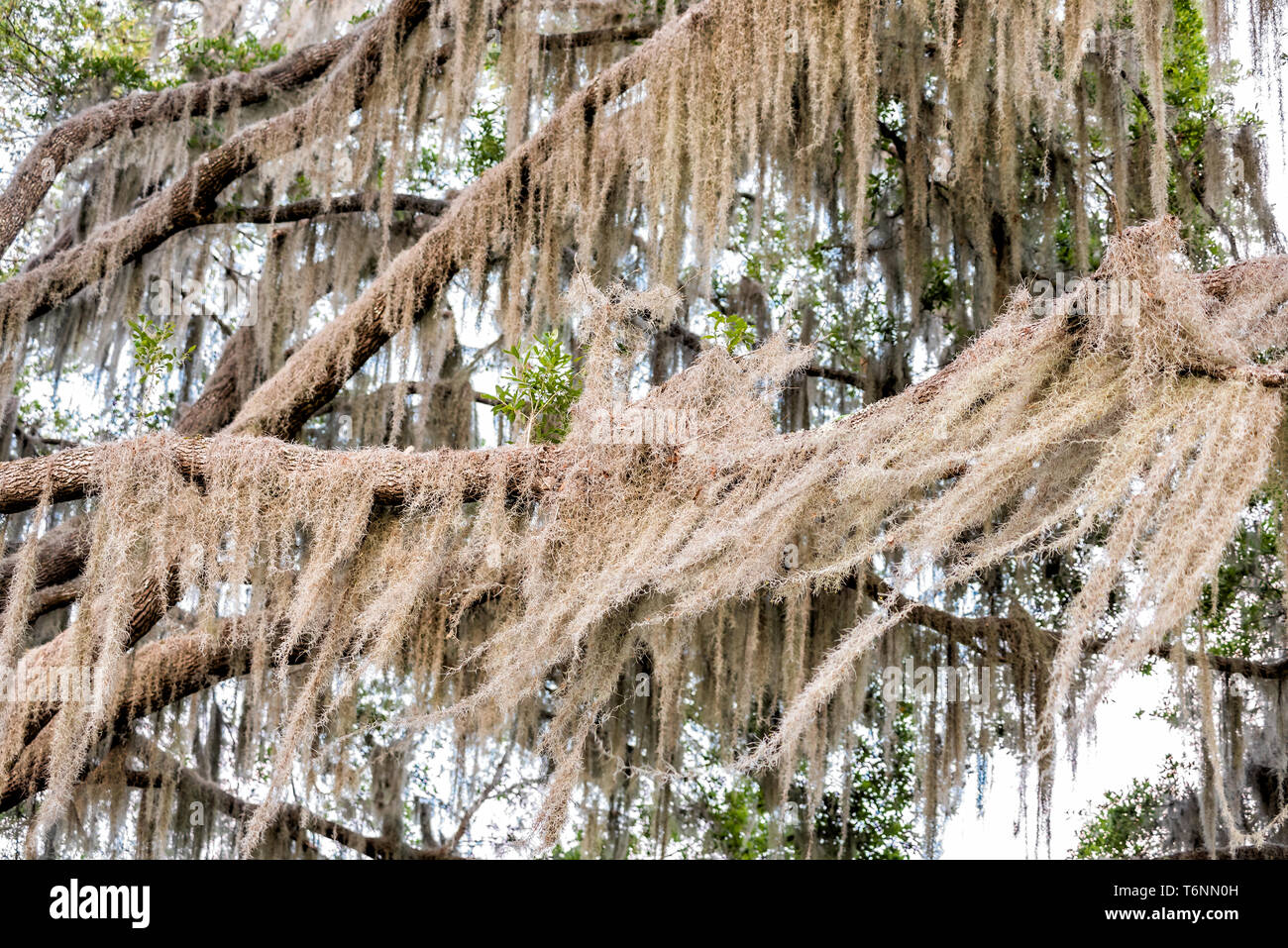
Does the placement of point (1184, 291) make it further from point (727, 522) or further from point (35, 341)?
point (35, 341)

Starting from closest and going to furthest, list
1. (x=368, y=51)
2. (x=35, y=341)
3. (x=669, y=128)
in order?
1. (x=669, y=128)
2. (x=368, y=51)
3. (x=35, y=341)

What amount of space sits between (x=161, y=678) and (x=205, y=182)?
9.07 ft

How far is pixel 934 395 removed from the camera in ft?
10.2

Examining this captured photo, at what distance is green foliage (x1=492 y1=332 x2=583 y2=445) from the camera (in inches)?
159

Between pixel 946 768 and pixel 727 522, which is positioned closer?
pixel 727 522

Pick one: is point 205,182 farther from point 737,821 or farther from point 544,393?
point 737,821

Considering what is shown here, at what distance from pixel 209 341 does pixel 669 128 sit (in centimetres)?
411

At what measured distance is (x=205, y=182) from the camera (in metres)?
6.22

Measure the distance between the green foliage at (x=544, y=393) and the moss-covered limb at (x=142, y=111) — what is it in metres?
3.20

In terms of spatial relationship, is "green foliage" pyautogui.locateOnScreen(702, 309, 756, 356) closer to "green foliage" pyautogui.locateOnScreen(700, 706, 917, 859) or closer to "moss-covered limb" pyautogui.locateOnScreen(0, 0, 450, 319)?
"moss-covered limb" pyautogui.locateOnScreen(0, 0, 450, 319)

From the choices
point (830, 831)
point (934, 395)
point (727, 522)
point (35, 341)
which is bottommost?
point (830, 831)

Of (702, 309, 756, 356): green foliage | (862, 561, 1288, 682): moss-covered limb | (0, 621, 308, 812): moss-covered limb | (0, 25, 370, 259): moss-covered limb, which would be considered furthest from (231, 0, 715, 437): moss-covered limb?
(862, 561, 1288, 682): moss-covered limb

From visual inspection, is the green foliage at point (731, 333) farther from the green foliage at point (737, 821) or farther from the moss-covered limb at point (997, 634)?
the green foliage at point (737, 821)
